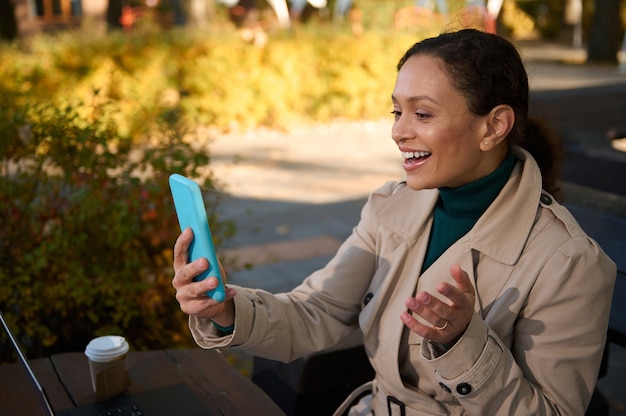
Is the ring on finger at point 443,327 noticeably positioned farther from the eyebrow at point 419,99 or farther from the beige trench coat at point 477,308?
the eyebrow at point 419,99

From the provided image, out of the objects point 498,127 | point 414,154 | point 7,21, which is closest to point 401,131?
point 414,154

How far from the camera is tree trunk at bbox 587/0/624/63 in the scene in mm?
18312

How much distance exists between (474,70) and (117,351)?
1.15m

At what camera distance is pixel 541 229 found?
174 centimetres

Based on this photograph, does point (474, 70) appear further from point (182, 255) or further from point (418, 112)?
point (182, 255)

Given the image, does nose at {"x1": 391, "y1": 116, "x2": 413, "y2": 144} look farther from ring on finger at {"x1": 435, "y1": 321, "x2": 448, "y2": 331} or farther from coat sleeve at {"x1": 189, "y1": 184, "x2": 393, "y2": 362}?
ring on finger at {"x1": 435, "y1": 321, "x2": 448, "y2": 331}

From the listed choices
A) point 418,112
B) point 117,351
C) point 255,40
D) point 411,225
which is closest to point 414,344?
point 411,225

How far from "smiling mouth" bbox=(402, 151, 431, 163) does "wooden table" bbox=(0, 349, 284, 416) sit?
720mm

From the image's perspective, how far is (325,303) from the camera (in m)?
2.08

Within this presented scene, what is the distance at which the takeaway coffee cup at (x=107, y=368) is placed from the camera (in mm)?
1821

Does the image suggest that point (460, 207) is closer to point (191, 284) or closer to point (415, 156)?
point (415, 156)

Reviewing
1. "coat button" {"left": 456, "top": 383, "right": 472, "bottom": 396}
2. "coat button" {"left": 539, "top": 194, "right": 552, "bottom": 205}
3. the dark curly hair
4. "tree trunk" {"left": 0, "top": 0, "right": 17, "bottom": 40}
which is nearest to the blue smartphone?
"coat button" {"left": 456, "top": 383, "right": 472, "bottom": 396}

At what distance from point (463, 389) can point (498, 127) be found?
634 mm

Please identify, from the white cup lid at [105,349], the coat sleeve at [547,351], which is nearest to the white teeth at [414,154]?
the coat sleeve at [547,351]
